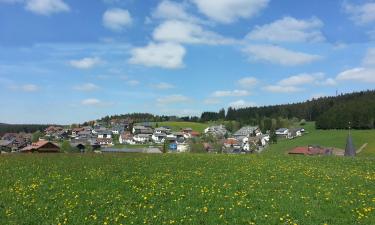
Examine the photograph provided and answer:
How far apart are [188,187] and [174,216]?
16.3ft

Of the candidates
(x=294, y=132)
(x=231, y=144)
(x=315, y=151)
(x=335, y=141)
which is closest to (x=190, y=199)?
(x=315, y=151)

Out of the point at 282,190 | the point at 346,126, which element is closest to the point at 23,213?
the point at 282,190

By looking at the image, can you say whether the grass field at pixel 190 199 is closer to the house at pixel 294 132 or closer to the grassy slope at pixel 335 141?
the grassy slope at pixel 335 141

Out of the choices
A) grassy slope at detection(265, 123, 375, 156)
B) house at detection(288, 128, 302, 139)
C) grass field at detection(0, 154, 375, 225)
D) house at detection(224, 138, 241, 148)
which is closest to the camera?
grass field at detection(0, 154, 375, 225)

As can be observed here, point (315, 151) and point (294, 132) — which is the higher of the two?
point (294, 132)

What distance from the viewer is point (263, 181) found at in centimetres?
1939

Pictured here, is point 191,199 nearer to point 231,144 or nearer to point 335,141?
point 335,141

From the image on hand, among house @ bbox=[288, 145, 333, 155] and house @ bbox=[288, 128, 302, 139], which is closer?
house @ bbox=[288, 145, 333, 155]

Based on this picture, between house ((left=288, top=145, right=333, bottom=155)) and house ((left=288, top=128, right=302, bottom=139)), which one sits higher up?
house ((left=288, top=128, right=302, bottom=139))

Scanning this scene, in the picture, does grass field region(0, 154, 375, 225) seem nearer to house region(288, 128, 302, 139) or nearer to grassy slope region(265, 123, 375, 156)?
grassy slope region(265, 123, 375, 156)

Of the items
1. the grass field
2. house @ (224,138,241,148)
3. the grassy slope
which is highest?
the grass field

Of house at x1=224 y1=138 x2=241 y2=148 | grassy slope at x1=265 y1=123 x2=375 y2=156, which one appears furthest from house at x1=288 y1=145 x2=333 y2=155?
house at x1=224 y1=138 x2=241 y2=148

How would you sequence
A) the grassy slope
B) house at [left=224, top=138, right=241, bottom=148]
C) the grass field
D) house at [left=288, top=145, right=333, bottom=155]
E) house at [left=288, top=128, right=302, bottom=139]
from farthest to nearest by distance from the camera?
1. house at [left=288, top=128, right=302, bottom=139]
2. house at [left=224, top=138, right=241, bottom=148]
3. the grassy slope
4. house at [left=288, top=145, right=333, bottom=155]
5. the grass field

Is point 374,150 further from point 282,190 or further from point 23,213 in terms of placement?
point 23,213
